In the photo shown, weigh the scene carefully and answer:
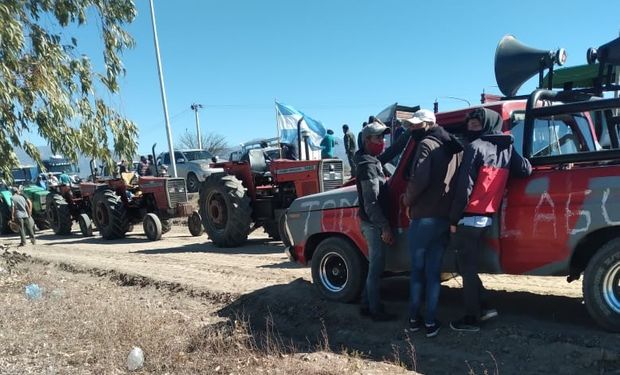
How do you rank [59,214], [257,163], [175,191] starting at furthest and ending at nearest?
[59,214] < [175,191] < [257,163]

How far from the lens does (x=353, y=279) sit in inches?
226

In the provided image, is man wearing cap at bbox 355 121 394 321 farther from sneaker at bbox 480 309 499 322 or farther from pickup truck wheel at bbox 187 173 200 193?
pickup truck wheel at bbox 187 173 200 193

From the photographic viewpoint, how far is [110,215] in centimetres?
1523

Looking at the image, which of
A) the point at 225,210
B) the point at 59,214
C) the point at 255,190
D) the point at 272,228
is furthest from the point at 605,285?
the point at 59,214

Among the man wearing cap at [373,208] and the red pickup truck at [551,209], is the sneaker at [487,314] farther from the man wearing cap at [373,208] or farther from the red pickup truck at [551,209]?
the man wearing cap at [373,208]

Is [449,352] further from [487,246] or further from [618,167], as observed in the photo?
[618,167]

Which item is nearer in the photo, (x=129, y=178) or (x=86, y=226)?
(x=129, y=178)

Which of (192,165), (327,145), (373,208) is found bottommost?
(373,208)

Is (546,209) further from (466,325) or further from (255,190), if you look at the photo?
(255,190)

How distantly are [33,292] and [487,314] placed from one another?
6.70m

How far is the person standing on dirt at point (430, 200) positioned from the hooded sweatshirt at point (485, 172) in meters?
0.14

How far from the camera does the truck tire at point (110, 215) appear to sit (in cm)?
1528

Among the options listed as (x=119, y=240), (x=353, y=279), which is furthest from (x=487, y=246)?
(x=119, y=240)

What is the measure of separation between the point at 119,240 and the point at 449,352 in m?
12.6
